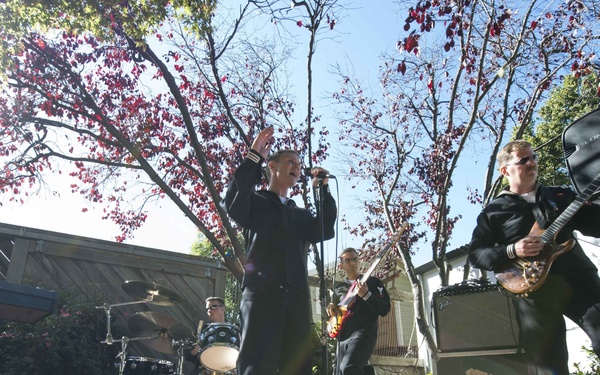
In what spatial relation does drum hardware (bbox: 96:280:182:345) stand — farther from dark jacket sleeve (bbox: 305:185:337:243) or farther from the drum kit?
dark jacket sleeve (bbox: 305:185:337:243)

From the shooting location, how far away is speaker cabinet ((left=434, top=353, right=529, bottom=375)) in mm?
3305

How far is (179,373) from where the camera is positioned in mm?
6723

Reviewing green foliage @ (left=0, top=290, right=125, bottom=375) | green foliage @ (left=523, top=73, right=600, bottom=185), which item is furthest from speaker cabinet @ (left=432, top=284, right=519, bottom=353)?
green foliage @ (left=523, top=73, right=600, bottom=185)

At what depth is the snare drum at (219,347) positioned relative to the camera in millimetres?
6148

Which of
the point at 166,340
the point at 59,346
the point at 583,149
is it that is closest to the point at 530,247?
the point at 583,149

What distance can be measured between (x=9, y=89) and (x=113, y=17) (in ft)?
7.55

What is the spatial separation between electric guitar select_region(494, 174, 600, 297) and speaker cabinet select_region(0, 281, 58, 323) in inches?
195

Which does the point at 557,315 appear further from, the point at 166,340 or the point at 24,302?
the point at 166,340

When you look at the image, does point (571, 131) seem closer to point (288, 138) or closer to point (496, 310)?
point (496, 310)

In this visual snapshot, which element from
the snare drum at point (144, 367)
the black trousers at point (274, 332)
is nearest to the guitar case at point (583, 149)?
the black trousers at point (274, 332)

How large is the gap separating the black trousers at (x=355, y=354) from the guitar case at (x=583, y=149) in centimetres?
331

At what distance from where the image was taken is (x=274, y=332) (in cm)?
263

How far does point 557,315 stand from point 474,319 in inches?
37.8

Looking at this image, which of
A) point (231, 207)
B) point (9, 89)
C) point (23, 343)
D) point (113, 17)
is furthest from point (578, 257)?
point (9, 89)
